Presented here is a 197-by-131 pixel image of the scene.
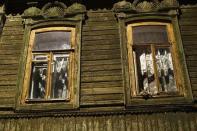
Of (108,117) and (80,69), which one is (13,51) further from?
(108,117)

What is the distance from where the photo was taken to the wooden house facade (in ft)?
23.2

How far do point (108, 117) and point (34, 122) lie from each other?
5.38 ft

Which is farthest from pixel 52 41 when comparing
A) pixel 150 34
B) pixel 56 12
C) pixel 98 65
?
pixel 150 34

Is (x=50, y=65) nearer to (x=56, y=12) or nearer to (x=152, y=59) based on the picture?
(x=56, y=12)

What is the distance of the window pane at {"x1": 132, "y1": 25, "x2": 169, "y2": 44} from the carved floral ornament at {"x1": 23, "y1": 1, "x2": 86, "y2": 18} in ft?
5.18

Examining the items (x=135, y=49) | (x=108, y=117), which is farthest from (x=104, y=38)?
(x=108, y=117)

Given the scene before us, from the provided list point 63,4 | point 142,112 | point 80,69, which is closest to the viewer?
point 142,112

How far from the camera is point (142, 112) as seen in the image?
702 centimetres

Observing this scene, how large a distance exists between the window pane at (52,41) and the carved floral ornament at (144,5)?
1.57 m

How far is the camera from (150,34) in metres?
8.26

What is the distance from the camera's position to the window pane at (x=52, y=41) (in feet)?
27.4

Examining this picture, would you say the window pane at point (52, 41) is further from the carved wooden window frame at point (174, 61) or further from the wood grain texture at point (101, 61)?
the carved wooden window frame at point (174, 61)

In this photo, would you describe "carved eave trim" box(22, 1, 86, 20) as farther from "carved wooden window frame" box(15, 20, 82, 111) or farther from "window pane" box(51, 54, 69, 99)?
"window pane" box(51, 54, 69, 99)

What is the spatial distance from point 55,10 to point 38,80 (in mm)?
2123
